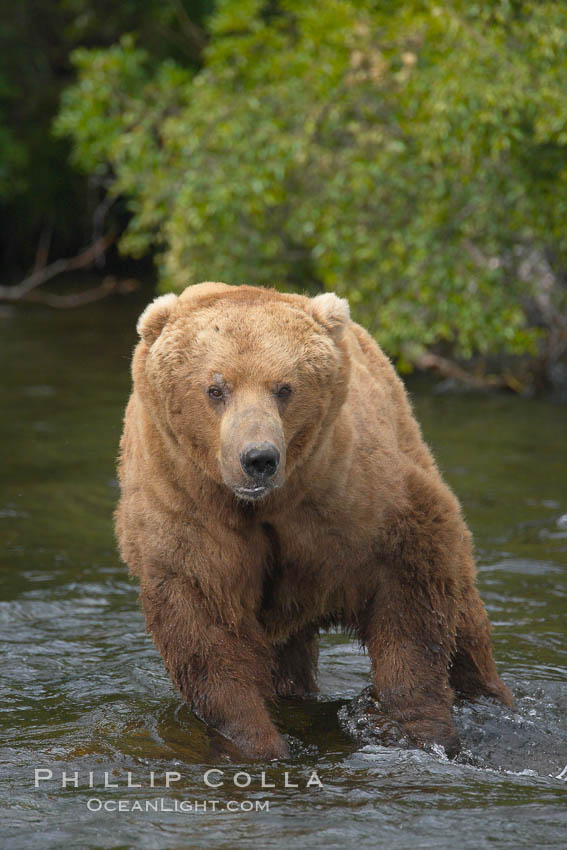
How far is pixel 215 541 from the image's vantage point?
4516 millimetres

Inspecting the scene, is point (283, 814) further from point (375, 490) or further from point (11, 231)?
point (11, 231)

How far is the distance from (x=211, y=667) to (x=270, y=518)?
581 millimetres

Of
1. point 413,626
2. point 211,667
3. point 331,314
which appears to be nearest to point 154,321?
point 331,314

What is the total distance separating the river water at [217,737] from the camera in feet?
13.5

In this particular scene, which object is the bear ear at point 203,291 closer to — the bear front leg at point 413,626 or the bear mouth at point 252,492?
the bear mouth at point 252,492

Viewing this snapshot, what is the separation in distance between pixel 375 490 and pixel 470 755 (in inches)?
42.9

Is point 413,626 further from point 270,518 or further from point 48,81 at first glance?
point 48,81

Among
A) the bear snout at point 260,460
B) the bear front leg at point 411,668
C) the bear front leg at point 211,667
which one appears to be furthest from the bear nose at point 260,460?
the bear front leg at point 411,668

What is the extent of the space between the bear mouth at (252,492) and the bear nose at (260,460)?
0.16 ft

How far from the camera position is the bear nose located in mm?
4086

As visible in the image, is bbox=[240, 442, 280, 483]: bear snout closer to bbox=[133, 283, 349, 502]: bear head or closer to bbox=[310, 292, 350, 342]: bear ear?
bbox=[133, 283, 349, 502]: bear head

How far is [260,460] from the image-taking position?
409 cm

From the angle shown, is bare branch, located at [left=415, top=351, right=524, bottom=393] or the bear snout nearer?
the bear snout

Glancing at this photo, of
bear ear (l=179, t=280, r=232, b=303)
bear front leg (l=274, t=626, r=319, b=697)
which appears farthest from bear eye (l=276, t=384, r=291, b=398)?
bear front leg (l=274, t=626, r=319, b=697)
